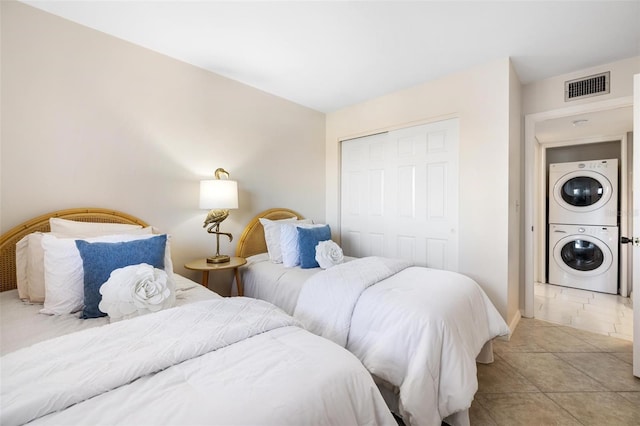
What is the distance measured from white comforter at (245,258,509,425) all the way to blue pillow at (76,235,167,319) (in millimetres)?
1046

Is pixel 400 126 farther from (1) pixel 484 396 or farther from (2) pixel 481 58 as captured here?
(1) pixel 484 396

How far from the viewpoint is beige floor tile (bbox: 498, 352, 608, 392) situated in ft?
6.07

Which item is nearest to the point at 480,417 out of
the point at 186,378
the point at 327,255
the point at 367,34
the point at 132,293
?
the point at 327,255

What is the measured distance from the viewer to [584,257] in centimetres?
391

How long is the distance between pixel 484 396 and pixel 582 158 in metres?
4.31

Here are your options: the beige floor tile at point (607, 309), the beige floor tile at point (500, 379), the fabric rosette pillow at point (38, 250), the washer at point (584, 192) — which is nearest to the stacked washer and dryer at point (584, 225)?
the washer at point (584, 192)

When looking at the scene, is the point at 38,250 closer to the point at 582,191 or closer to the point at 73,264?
the point at 73,264

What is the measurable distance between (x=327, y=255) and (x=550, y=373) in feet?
5.98

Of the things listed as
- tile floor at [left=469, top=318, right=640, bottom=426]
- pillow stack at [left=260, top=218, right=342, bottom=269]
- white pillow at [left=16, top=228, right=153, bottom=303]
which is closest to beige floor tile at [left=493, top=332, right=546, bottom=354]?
tile floor at [left=469, top=318, right=640, bottom=426]

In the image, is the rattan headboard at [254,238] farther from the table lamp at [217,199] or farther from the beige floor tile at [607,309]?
the beige floor tile at [607,309]

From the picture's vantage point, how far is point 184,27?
2012mm

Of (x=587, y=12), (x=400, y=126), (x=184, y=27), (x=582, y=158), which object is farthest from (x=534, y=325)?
(x=184, y=27)

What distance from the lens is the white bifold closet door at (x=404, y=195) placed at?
2875 millimetres

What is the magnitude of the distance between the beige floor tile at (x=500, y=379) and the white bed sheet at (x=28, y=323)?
1.97m
